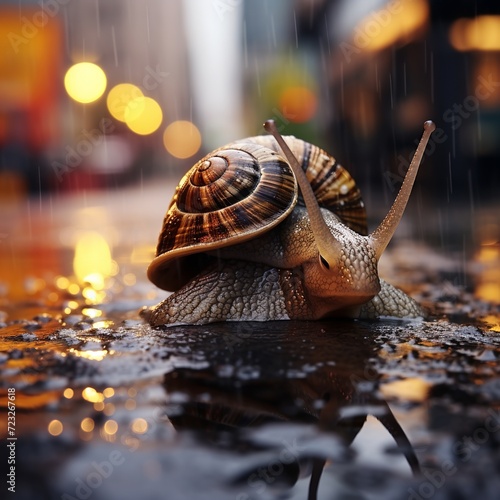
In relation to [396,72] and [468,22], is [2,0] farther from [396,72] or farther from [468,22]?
[468,22]

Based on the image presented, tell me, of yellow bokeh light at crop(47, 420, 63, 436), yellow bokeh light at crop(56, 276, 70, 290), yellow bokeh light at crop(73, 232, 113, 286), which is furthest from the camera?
yellow bokeh light at crop(73, 232, 113, 286)

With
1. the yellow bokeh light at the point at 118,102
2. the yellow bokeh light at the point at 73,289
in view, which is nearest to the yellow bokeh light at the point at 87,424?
the yellow bokeh light at the point at 73,289

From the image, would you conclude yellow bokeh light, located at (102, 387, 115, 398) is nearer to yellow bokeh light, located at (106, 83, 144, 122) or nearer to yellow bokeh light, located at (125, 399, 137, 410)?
yellow bokeh light, located at (125, 399, 137, 410)

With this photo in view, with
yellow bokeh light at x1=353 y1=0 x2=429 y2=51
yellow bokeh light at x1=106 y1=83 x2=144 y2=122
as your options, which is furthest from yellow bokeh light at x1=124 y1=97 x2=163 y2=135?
yellow bokeh light at x1=353 y1=0 x2=429 y2=51

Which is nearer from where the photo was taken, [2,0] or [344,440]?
[344,440]

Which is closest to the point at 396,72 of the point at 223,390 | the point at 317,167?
the point at 317,167

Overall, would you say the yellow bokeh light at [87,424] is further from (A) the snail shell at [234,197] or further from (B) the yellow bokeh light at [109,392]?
(A) the snail shell at [234,197]
